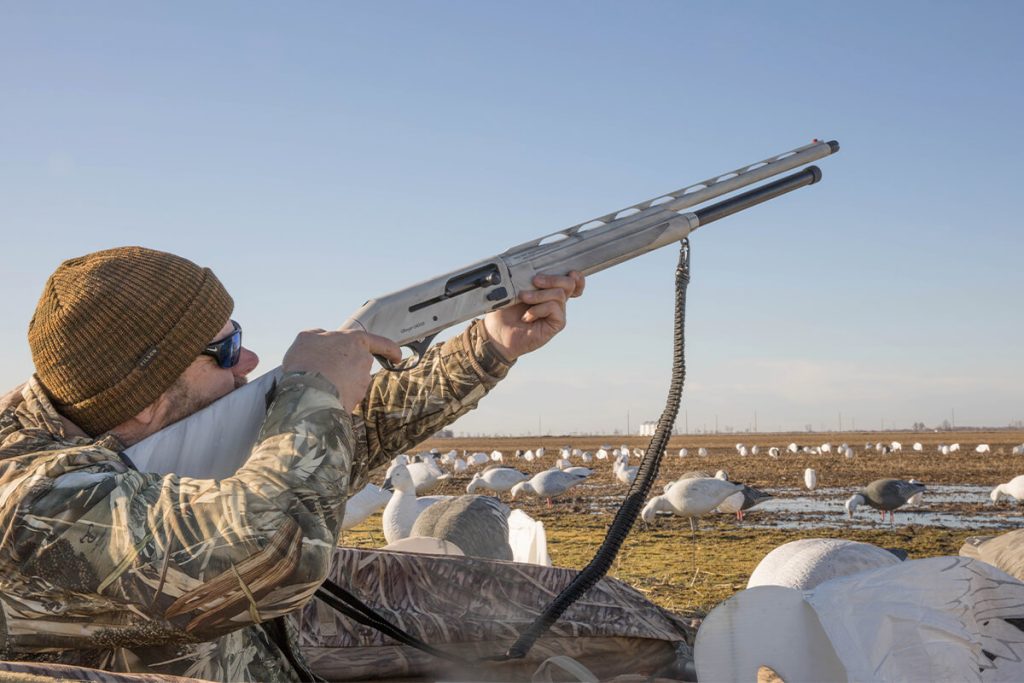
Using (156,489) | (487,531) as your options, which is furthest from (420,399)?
(487,531)

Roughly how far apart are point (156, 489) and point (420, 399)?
Answer: 1.39 m

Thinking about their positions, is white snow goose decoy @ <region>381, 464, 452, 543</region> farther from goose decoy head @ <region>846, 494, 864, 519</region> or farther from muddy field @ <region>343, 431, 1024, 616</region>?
goose decoy head @ <region>846, 494, 864, 519</region>

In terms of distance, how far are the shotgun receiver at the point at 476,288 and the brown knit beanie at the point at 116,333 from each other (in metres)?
0.14

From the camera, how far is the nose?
8.65 feet

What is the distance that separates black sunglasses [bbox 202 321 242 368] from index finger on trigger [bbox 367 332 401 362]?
38 cm

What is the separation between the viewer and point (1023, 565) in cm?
381

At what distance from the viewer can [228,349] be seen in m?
2.54

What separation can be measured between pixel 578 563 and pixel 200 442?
9.97 meters

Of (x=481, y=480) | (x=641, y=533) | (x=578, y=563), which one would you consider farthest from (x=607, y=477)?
(x=578, y=563)

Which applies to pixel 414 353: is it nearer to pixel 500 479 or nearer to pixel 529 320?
pixel 529 320

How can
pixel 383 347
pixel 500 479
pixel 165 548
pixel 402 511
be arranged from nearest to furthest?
pixel 165 548 → pixel 383 347 → pixel 402 511 → pixel 500 479

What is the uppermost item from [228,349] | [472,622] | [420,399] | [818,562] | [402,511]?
[228,349]

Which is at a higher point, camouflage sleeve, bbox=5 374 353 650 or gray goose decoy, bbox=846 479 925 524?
camouflage sleeve, bbox=5 374 353 650

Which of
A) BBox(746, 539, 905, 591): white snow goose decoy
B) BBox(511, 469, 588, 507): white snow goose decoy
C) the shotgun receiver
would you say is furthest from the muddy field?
the shotgun receiver
